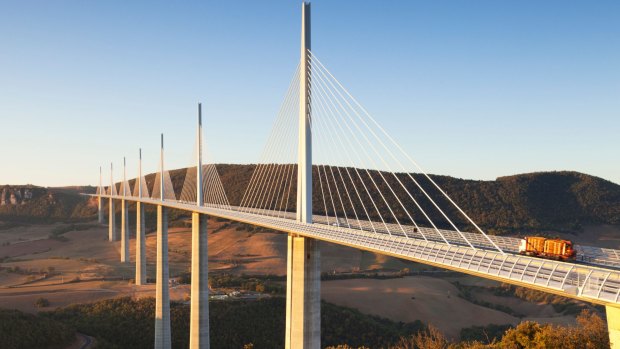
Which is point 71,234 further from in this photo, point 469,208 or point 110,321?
point 469,208

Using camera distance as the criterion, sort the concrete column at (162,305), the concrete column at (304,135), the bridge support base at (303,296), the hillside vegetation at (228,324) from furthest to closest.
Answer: the concrete column at (162,305)
the hillside vegetation at (228,324)
the concrete column at (304,135)
the bridge support base at (303,296)

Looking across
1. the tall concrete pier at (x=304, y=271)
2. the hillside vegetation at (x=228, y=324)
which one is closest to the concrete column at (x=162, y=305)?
the hillside vegetation at (x=228, y=324)

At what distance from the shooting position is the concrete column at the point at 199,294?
34812 millimetres

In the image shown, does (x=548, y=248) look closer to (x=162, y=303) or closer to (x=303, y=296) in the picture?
(x=303, y=296)

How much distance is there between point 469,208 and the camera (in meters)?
95.9

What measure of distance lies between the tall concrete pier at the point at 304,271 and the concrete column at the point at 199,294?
13603mm

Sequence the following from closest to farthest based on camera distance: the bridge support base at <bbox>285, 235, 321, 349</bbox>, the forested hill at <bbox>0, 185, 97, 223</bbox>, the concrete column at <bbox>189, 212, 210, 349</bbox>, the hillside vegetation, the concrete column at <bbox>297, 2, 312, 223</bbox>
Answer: the bridge support base at <bbox>285, 235, 321, 349</bbox> < the concrete column at <bbox>297, 2, 312, 223</bbox> < the concrete column at <bbox>189, 212, 210, 349</bbox> < the hillside vegetation < the forested hill at <bbox>0, 185, 97, 223</bbox>

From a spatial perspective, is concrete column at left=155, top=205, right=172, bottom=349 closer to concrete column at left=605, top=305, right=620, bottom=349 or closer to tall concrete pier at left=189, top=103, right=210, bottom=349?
tall concrete pier at left=189, top=103, right=210, bottom=349

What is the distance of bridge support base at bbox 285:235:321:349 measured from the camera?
886 inches

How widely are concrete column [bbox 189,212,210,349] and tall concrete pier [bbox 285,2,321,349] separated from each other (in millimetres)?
13603

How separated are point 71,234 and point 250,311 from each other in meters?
78.0

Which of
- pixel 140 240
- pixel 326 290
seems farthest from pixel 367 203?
pixel 140 240

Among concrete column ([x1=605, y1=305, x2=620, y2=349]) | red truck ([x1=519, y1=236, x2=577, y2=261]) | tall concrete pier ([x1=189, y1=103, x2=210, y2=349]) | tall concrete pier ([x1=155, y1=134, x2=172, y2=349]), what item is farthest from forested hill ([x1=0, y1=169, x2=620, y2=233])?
concrete column ([x1=605, y1=305, x2=620, y2=349])

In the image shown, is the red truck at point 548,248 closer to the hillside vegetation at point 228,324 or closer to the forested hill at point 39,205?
the hillside vegetation at point 228,324
